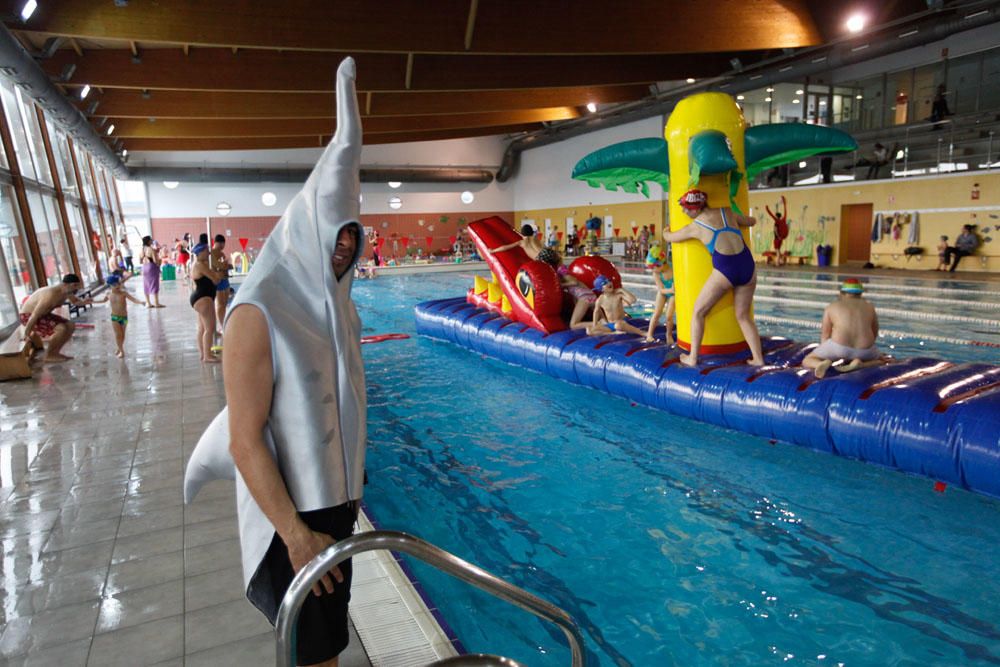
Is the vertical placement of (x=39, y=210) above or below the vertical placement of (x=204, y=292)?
above

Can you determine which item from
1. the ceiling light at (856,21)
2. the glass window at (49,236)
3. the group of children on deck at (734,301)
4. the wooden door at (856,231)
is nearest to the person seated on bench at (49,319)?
the glass window at (49,236)

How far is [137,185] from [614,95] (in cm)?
2010

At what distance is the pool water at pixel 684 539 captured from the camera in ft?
8.82

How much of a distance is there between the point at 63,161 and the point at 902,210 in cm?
2144

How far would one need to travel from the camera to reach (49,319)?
25.5 feet

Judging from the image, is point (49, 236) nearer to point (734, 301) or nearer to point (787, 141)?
point (734, 301)

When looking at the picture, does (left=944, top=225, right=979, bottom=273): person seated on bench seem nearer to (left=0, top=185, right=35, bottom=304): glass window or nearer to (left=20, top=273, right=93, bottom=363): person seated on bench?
(left=20, top=273, right=93, bottom=363): person seated on bench

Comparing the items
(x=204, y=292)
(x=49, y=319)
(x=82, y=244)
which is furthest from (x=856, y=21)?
(x=82, y=244)

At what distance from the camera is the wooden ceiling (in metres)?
8.05

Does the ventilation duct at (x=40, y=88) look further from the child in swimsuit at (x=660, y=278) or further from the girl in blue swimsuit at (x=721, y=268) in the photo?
the girl in blue swimsuit at (x=721, y=268)

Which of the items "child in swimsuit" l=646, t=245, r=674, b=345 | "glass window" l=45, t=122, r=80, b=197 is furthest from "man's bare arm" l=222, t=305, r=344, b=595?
"glass window" l=45, t=122, r=80, b=197

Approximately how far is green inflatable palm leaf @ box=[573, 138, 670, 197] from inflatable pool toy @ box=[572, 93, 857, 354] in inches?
0.4

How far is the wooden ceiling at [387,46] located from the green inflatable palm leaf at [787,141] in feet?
13.4

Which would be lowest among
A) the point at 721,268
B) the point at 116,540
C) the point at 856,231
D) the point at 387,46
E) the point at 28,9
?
the point at 116,540
